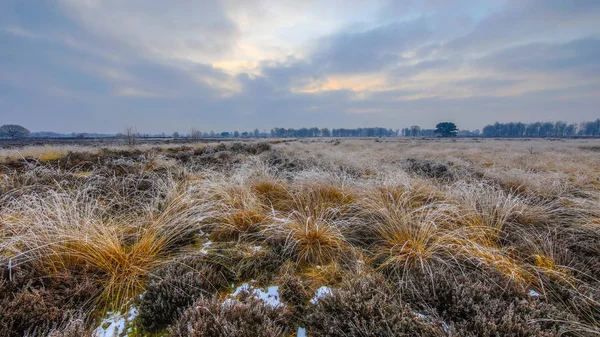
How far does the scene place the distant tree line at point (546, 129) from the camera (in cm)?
9391

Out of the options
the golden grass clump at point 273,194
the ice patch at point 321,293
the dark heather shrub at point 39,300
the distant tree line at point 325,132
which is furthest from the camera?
the distant tree line at point 325,132

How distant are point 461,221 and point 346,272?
7.56 feet

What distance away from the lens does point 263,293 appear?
235 cm

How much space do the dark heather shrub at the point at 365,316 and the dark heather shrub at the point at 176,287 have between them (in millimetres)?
1127

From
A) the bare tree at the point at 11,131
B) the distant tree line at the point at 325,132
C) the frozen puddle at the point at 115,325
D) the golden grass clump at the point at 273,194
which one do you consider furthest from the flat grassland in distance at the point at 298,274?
the distant tree line at the point at 325,132

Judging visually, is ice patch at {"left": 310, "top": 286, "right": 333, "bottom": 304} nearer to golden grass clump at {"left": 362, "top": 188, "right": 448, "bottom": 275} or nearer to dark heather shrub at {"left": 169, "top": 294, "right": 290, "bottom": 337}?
dark heather shrub at {"left": 169, "top": 294, "right": 290, "bottom": 337}

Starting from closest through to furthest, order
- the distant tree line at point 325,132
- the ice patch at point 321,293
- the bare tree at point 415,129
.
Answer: the ice patch at point 321,293 < the bare tree at point 415,129 < the distant tree line at point 325,132

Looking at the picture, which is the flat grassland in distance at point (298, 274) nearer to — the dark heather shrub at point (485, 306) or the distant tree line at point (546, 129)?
the dark heather shrub at point (485, 306)

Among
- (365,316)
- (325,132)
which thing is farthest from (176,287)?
(325,132)

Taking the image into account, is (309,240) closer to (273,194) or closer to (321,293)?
(321,293)

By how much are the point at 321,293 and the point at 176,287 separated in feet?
4.75

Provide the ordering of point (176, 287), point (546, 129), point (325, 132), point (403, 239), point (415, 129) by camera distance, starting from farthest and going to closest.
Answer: point (325, 132) < point (415, 129) < point (546, 129) < point (403, 239) < point (176, 287)

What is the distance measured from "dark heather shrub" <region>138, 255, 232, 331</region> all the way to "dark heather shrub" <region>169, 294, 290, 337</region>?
0.21 metres

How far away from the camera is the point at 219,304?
6.32 ft
